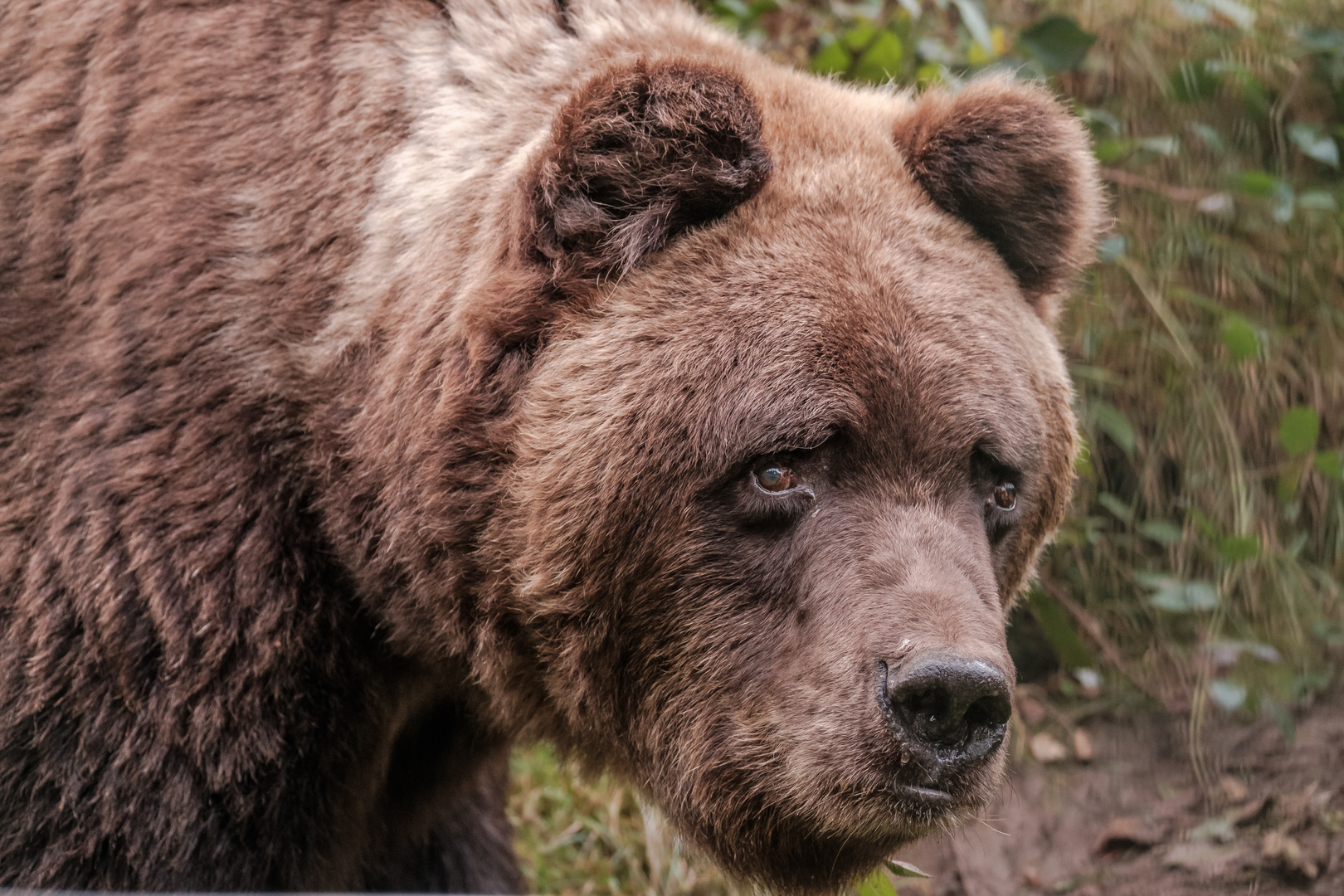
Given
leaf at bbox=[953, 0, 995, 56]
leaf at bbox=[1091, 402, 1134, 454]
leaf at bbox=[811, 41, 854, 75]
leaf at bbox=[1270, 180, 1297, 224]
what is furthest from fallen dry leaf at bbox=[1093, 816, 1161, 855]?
leaf at bbox=[811, 41, 854, 75]

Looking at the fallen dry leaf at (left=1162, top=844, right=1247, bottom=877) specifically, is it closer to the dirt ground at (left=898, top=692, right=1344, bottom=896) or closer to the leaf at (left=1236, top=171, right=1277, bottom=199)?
the dirt ground at (left=898, top=692, right=1344, bottom=896)

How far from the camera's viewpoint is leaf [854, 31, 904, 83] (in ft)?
16.8

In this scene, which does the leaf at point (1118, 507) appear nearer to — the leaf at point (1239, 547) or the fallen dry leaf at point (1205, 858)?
the leaf at point (1239, 547)

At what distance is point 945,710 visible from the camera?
262cm

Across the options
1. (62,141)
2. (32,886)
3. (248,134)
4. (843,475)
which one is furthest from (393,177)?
(32,886)

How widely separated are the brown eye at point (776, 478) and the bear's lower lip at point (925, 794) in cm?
70

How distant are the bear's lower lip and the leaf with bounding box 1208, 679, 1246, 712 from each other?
2.55 m

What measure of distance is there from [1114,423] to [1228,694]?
114 centimetres

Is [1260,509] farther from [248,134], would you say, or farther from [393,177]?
[248,134]

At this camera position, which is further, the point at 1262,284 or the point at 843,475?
the point at 1262,284

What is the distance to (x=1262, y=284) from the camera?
5.42m

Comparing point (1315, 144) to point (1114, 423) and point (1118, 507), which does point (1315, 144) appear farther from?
point (1118, 507)

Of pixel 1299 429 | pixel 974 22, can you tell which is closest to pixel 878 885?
pixel 1299 429

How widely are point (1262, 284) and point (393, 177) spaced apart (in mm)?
3879
